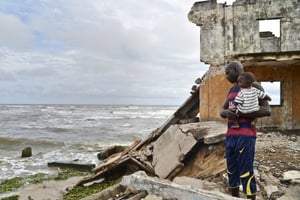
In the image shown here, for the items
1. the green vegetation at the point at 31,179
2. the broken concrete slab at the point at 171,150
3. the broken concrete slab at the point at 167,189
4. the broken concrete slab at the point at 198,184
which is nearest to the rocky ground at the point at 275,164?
the broken concrete slab at the point at 198,184

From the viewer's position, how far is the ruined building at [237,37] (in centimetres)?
928

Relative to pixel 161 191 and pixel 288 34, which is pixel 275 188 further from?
pixel 288 34

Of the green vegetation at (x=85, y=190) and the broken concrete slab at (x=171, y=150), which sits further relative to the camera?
the green vegetation at (x=85, y=190)

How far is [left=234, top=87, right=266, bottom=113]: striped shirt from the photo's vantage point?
427 centimetres

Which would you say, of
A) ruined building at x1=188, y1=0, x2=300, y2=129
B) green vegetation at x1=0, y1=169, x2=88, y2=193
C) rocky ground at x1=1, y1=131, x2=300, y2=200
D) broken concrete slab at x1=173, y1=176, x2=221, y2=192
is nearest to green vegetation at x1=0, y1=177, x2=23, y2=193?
green vegetation at x1=0, y1=169, x2=88, y2=193

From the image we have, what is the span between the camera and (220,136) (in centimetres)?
706

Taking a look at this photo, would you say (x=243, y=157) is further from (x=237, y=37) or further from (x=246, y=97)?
(x=237, y=37)

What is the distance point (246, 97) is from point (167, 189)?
5.90 ft

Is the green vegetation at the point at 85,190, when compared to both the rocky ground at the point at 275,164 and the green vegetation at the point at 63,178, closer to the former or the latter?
the green vegetation at the point at 63,178

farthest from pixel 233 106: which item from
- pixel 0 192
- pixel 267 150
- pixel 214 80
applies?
pixel 0 192

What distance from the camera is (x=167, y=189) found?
4828 millimetres

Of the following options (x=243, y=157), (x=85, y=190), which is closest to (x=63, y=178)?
(x=85, y=190)

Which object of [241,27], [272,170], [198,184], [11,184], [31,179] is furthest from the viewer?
[31,179]

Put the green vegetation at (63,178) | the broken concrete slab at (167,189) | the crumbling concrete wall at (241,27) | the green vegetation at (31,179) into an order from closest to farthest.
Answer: the broken concrete slab at (167,189) → the green vegetation at (63,178) → the crumbling concrete wall at (241,27) → the green vegetation at (31,179)
